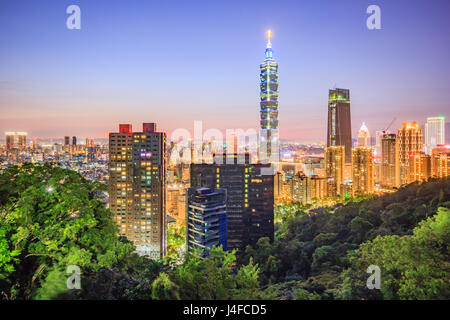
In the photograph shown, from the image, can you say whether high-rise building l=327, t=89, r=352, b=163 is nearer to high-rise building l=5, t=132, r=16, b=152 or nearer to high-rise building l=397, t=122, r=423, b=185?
high-rise building l=397, t=122, r=423, b=185

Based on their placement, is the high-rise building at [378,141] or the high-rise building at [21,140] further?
the high-rise building at [378,141]

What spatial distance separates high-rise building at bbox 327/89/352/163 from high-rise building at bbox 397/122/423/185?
22868 mm

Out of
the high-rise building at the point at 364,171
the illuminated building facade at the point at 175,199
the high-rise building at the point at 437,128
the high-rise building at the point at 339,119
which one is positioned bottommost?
the illuminated building facade at the point at 175,199

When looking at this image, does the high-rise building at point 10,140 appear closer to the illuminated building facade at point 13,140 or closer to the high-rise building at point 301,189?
the illuminated building facade at point 13,140

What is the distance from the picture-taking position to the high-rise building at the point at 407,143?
66.0ft

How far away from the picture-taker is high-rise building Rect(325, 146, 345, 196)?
31.2 meters

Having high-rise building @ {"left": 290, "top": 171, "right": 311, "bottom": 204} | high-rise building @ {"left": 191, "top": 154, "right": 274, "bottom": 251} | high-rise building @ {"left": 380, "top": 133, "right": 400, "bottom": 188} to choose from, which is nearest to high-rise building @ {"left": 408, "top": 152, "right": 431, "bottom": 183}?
high-rise building @ {"left": 380, "top": 133, "right": 400, "bottom": 188}

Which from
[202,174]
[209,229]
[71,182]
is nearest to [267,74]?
[202,174]

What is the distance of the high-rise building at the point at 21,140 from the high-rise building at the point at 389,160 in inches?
992

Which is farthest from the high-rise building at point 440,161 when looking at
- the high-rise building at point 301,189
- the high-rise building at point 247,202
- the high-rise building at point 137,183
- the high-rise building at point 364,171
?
the high-rise building at point 137,183

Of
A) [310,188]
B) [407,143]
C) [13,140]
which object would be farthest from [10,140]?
[310,188]

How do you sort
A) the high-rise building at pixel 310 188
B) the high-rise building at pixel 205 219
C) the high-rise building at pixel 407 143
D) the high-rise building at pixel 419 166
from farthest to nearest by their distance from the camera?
the high-rise building at pixel 310 188 < the high-rise building at pixel 407 143 < the high-rise building at pixel 419 166 < the high-rise building at pixel 205 219
